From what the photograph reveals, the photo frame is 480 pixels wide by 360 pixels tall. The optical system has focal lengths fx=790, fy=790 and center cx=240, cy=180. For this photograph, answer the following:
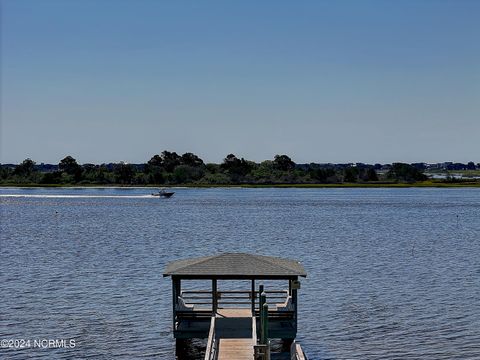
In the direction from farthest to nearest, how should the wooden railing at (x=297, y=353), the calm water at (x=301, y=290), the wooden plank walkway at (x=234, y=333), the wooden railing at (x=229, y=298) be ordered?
the calm water at (x=301, y=290) → the wooden railing at (x=229, y=298) → the wooden plank walkway at (x=234, y=333) → the wooden railing at (x=297, y=353)

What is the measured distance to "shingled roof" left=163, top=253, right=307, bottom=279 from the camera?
110 feet

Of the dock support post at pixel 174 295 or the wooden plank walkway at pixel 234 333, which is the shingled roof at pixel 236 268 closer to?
the dock support post at pixel 174 295

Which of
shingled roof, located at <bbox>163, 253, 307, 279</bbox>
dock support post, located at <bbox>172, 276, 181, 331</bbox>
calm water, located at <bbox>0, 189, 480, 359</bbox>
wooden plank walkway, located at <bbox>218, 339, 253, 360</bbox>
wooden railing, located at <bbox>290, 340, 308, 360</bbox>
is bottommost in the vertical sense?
calm water, located at <bbox>0, 189, 480, 359</bbox>

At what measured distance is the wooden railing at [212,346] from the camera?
1090 inches

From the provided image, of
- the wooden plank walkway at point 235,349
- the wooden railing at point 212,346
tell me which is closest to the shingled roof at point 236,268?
the wooden railing at point 212,346

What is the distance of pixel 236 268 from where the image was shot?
34.1m

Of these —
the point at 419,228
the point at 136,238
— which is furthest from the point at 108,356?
the point at 419,228

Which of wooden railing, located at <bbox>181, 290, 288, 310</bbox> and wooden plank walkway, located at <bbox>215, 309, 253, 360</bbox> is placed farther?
wooden railing, located at <bbox>181, 290, 288, 310</bbox>

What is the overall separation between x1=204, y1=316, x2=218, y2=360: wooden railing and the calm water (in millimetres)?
5049

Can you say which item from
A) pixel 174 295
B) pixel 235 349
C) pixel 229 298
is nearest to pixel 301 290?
pixel 229 298

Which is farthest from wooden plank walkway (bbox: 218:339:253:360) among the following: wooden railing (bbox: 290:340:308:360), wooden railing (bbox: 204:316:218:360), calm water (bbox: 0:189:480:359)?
calm water (bbox: 0:189:480:359)

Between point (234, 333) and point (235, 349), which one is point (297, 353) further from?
point (234, 333)

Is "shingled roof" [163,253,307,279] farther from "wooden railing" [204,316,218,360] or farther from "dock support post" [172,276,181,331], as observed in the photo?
"wooden railing" [204,316,218,360]

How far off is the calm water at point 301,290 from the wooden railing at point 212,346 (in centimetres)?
505
